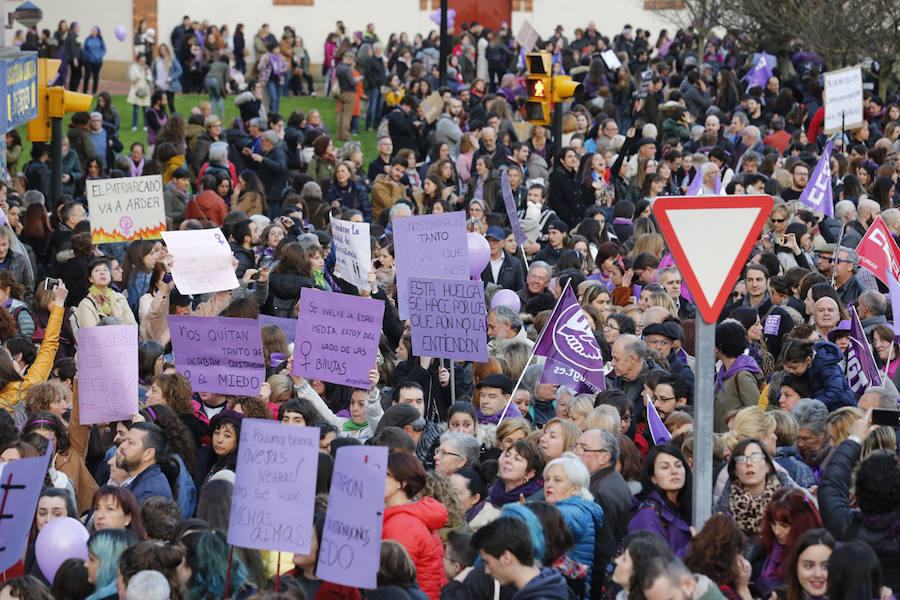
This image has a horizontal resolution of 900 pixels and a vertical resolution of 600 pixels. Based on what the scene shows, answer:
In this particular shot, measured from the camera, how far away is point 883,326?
9.77m

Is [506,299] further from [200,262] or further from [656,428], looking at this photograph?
[656,428]

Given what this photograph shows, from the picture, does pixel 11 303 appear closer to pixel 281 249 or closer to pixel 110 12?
pixel 281 249

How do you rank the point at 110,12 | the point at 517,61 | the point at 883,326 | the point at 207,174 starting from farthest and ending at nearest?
the point at 110,12
the point at 517,61
the point at 207,174
the point at 883,326

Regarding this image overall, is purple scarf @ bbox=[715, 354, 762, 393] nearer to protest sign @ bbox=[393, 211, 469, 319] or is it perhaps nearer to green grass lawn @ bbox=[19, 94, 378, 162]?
protest sign @ bbox=[393, 211, 469, 319]

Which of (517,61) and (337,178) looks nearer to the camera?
(337,178)

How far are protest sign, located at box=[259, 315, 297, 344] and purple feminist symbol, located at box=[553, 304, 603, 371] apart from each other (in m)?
2.23

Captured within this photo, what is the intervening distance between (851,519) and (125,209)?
805 cm

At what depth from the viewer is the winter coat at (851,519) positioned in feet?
18.9

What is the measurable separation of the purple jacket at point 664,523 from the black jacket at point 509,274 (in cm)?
598

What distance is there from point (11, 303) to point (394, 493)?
5.01 meters

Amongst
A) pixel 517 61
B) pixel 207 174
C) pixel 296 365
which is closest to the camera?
pixel 296 365

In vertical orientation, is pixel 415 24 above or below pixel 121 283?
above

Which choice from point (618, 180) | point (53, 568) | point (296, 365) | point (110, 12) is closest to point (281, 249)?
point (296, 365)

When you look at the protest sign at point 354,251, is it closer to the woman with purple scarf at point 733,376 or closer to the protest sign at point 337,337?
the protest sign at point 337,337
